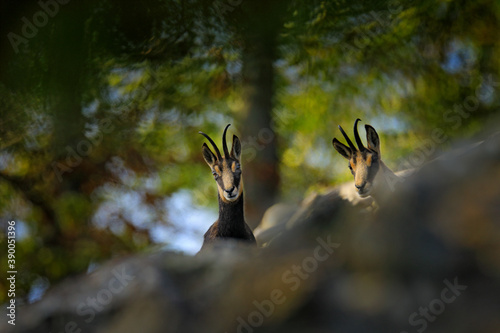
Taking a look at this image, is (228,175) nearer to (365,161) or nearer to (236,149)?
(236,149)

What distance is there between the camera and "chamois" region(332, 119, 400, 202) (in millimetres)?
2453

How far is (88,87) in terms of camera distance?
4.41 m

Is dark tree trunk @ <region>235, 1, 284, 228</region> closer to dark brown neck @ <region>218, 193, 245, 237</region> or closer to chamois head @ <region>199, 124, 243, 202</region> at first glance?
dark brown neck @ <region>218, 193, 245, 237</region>

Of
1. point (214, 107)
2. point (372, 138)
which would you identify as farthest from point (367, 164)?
point (214, 107)

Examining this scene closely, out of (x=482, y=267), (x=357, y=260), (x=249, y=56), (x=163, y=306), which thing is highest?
(x=249, y=56)

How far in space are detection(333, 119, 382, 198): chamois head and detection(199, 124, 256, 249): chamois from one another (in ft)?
1.77

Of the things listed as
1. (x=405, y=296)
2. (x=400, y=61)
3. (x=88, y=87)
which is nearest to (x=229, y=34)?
(x=88, y=87)

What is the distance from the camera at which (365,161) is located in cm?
247

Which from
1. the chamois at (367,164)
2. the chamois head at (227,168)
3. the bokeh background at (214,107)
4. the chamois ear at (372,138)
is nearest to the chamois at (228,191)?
the chamois head at (227,168)

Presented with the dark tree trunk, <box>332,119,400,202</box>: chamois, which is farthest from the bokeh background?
<box>332,119,400,202</box>: chamois

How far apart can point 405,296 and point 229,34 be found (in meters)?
3.23

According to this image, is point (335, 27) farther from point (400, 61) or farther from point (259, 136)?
point (259, 136)

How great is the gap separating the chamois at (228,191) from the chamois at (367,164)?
0.54 m

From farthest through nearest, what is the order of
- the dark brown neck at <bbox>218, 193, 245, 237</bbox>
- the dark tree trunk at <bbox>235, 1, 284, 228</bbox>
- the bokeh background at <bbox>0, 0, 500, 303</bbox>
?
the dark tree trunk at <bbox>235, 1, 284, 228</bbox>
the bokeh background at <bbox>0, 0, 500, 303</bbox>
the dark brown neck at <bbox>218, 193, 245, 237</bbox>
